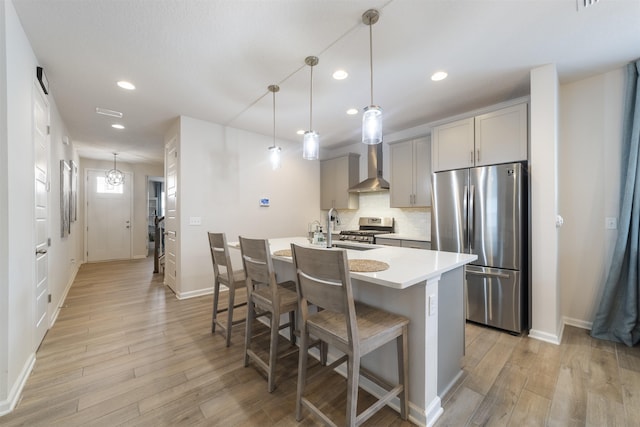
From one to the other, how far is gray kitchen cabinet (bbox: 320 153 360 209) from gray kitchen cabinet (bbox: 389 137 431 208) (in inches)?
36.2

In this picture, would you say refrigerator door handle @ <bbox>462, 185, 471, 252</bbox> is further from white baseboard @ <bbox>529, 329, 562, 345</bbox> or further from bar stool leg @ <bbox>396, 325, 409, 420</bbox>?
bar stool leg @ <bbox>396, 325, 409, 420</bbox>

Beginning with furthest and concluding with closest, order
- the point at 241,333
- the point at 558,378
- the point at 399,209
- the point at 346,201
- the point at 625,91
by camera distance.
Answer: the point at 346,201 → the point at 399,209 → the point at 241,333 → the point at 625,91 → the point at 558,378

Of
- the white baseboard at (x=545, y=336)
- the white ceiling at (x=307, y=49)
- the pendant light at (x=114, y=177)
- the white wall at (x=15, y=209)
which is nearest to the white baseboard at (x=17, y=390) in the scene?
the white wall at (x=15, y=209)

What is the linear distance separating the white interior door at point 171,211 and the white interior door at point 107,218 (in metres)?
3.68

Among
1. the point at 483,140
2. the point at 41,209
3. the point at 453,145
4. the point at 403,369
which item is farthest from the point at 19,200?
the point at 483,140

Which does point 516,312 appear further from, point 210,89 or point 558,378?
point 210,89

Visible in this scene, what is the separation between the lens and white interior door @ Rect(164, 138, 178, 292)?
4.01 metres

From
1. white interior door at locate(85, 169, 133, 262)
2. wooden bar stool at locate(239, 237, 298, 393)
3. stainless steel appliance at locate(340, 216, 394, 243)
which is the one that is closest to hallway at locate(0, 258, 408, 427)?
wooden bar stool at locate(239, 237, 298, 393)

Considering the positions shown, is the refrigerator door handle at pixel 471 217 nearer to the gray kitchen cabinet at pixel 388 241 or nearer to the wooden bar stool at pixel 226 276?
the gray kitchen cabinet at pixel 388 241

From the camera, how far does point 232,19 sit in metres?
1.87

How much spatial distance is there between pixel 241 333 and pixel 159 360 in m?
0.73

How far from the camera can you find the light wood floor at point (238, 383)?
1.56m

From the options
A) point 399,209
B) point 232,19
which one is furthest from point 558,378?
point 232,19

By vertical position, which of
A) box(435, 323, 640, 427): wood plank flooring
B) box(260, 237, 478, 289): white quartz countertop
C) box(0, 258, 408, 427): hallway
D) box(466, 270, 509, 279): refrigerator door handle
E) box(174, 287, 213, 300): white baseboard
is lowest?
box(435, 323, 640, 427): wood plank flooring
